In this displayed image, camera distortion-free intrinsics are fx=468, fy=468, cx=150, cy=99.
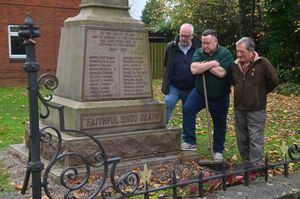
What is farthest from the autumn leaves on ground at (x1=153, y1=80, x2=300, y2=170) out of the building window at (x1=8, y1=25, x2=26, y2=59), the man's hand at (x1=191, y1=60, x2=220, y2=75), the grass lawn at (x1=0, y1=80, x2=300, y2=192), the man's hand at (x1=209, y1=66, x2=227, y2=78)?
the building window at (x1=8, y1=25, x2=26, y2=59)

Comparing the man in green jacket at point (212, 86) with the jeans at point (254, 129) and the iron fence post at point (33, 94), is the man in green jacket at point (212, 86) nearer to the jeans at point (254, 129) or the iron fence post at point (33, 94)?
the jeans at point (254, 129)

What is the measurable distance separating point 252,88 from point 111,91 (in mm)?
1699

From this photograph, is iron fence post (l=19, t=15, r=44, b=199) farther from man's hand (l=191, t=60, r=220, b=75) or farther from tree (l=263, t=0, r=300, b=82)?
tree (l=263, t=0, r=300, b=82)

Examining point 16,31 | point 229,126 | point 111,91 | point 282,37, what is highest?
point 16,31

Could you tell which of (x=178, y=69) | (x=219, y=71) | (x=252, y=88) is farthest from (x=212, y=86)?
(x=178, y=69)

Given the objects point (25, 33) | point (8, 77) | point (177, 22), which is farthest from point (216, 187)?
point (177, 22)

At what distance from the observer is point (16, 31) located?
21.0 meters

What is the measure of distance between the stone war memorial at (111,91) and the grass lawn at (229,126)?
1.02 m

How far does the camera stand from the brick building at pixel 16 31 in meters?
20.5

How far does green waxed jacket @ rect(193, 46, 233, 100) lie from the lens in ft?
18.8

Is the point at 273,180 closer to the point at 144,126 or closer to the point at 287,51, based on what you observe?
the point at 144,126

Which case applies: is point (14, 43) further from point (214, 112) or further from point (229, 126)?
point (214, 112)

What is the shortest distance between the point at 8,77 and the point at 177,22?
28.6 feet

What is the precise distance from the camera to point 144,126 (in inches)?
233
